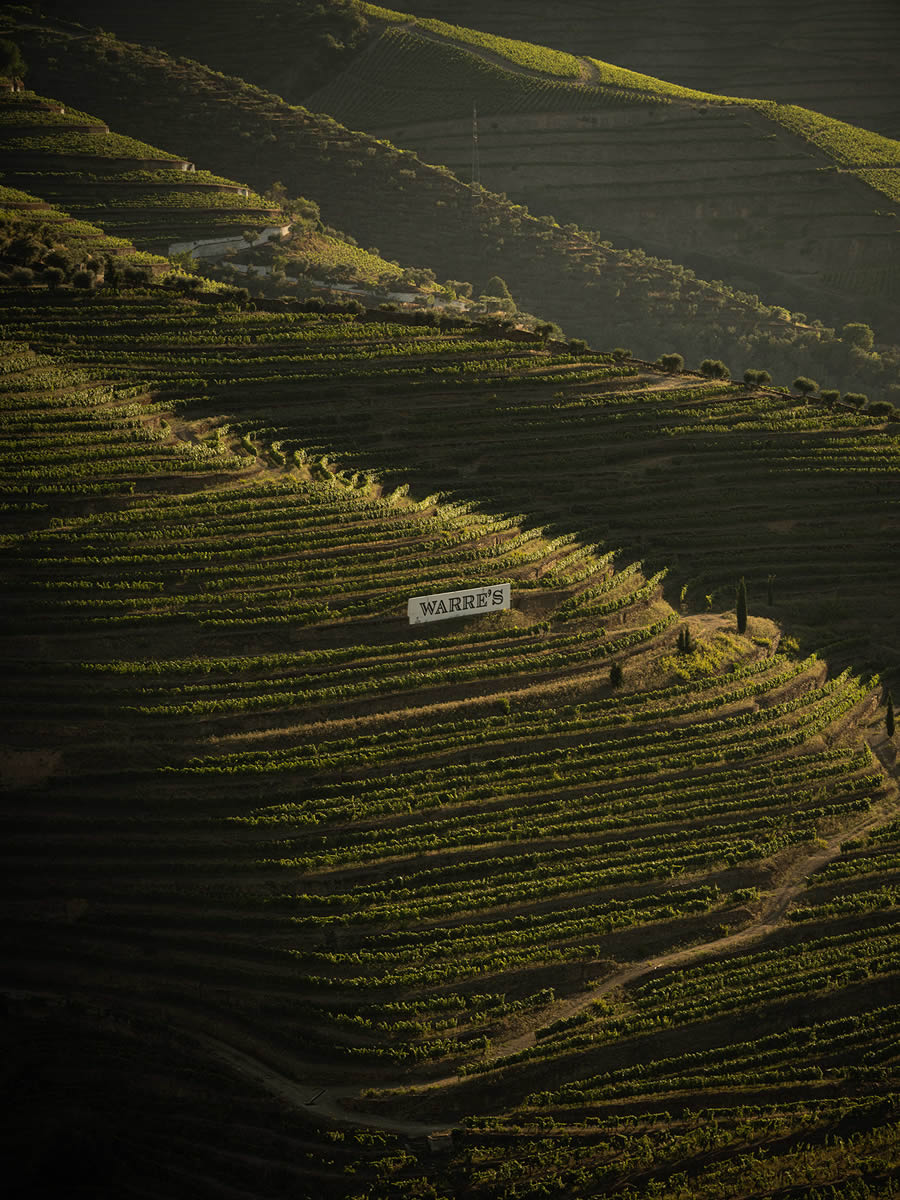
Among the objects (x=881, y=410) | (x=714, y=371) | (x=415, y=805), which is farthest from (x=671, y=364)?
(x=415, y=805)

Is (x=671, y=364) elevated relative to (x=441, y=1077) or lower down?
elevated

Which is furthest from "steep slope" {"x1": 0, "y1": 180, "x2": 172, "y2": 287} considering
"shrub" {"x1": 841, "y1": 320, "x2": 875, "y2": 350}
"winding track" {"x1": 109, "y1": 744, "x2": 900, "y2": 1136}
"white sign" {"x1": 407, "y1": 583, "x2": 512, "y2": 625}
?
"shrub" {"x1": 841, "y1": 320, "x2": 875, "y2": 350}

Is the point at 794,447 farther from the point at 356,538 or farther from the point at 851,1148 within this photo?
the point at 851,1148

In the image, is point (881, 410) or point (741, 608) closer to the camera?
point (741, 608)

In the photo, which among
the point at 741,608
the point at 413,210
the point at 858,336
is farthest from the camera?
the point at 413,210

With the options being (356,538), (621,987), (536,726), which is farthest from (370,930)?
(356,538)

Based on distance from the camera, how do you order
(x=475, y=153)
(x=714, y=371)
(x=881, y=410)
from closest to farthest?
(x=881, y=410) → (x=714, y=371) → (x=475, y=153)

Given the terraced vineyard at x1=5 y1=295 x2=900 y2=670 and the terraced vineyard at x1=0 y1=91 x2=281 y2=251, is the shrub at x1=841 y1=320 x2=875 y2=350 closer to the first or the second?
the terraced vineyard at x1=5 y1=295 x2=900 y2=670

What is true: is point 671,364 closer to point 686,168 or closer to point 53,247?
point 53,247
